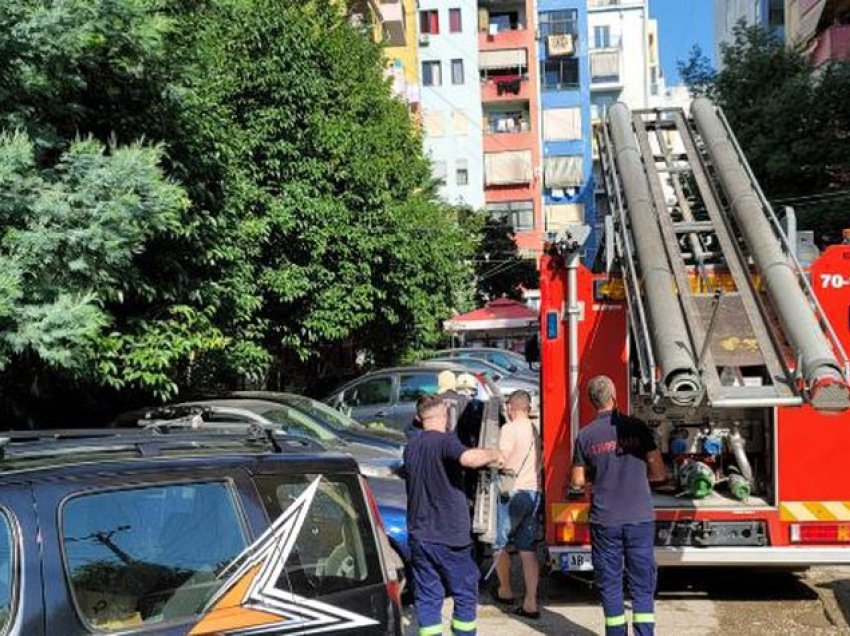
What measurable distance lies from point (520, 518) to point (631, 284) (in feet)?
6.57

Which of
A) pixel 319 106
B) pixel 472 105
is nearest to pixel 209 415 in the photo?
pixel 319 106

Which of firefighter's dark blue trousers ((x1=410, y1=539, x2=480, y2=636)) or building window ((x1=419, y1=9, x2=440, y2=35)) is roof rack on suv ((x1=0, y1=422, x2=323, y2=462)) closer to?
firefighter's dark blue trousers ((x1=410, y1=539, x2=480, y2=636))

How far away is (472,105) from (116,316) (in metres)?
50.4

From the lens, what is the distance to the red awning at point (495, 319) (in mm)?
29000

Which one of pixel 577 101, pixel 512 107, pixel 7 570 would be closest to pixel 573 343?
pixel 7 570

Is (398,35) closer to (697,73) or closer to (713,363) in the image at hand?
(697,73)

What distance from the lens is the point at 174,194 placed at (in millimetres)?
6648

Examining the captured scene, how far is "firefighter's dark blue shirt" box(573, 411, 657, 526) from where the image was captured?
5.55 metres

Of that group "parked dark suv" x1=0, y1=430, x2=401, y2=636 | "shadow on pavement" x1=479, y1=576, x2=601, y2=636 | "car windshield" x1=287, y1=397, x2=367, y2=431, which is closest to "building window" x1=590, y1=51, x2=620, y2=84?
"car windshield" x1=287, y1=397, x2=367, y2=431

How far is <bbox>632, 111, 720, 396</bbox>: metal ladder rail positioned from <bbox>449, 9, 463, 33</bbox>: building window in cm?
5040

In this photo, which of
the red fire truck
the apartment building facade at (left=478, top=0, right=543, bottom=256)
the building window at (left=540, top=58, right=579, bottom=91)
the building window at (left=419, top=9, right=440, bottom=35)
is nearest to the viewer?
the red fire truck

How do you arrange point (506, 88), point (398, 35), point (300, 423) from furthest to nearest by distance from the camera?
1. point (506, 88)
2. point (398, 35)
3. point (300, 423)

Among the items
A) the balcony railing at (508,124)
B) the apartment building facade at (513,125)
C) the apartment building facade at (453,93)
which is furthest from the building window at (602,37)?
the apartment building facade at (453,93)

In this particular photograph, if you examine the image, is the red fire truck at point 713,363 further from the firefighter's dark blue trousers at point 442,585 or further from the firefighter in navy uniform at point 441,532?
the firefighter's dark blue trousers at point 442,585
